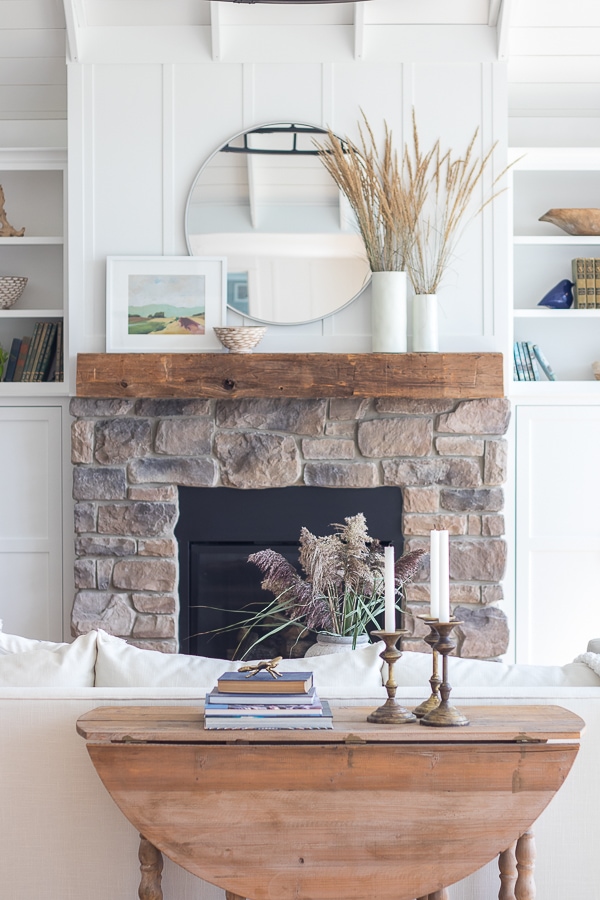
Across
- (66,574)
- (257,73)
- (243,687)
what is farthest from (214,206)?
(243,687)

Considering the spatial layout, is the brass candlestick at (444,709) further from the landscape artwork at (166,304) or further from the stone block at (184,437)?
the landscape artwork at (166,304)

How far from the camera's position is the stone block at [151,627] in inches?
148

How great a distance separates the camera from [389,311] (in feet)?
12.0

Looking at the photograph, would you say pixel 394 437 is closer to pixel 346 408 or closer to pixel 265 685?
pixel 346 408

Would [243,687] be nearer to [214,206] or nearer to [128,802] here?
[128,802]

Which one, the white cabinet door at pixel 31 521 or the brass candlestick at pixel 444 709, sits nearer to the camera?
the brass candlestick at pixel 444 709

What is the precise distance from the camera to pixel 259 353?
3.67 meters

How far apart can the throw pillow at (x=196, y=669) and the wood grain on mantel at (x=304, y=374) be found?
5.99ft

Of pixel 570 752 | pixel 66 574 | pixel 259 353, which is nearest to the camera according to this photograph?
pixel 570 752

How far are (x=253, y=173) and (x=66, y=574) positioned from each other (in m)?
1.79

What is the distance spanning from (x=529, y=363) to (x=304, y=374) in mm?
1046

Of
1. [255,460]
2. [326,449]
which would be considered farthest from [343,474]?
[255,460]

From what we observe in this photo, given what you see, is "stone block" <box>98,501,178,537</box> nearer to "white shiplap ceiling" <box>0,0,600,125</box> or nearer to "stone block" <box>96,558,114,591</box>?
"stone block" <box>96,558,114,591</box>

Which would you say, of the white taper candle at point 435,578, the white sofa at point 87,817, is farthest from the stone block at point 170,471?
the white taper candle at point 435,578
